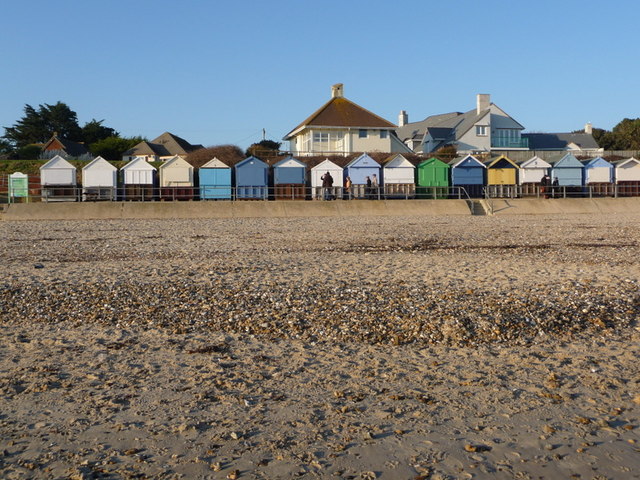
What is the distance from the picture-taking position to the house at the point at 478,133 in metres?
62.0

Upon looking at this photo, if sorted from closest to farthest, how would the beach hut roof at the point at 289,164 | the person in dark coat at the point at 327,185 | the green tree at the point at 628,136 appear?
the person in dark coat at the point at 327,185 → the beach hut roof at the point at 289,164 → the green tree at the point at 628,136

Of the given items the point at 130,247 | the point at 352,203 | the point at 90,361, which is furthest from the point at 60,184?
the point at 90,361

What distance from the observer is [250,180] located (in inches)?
1310

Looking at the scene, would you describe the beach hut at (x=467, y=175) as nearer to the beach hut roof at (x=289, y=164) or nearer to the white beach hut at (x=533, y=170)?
the white beach hut at (x=533, y=170)

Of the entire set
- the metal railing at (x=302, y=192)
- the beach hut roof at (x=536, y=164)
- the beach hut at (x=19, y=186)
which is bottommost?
the metal railing at (x=302, y=192)

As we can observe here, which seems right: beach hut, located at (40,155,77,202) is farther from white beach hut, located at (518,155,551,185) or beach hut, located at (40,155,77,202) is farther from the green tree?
the green tree

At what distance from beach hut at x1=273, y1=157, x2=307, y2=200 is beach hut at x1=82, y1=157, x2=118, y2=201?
26.2 ft

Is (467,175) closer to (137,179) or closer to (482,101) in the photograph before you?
(137,179)

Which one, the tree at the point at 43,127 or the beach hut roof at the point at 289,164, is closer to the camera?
the beach hut roof at the point at 289,164

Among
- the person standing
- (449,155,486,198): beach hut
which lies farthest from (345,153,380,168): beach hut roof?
(449,155,486,198): beach hut

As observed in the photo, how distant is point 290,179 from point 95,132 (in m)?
47.8

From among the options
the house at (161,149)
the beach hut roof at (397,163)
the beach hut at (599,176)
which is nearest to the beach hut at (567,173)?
the beach hut at (599,176)

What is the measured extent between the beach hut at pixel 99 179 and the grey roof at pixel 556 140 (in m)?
47.4

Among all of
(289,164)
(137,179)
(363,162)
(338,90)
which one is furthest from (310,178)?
(338,90)
